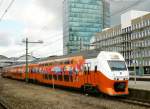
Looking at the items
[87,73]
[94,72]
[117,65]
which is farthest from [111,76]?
[87,73]

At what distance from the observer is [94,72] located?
2731 centimetres

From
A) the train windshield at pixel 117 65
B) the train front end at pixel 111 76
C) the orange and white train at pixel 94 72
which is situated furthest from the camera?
the train windshield at pixel 117 65

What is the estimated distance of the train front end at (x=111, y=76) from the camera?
25.4m

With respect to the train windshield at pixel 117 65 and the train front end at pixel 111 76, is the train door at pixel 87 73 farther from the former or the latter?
the train windshield at pixel 117 65

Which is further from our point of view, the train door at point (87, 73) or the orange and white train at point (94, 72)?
the train door at point (87, 73)

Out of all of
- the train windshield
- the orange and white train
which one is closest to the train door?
the orange and white train

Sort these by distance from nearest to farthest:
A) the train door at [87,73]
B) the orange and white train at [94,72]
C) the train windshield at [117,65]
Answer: the orange and white train at [94,72], the train windshield at [117,65], the train door at [87,73]

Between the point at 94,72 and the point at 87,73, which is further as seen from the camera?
the point at 87,73

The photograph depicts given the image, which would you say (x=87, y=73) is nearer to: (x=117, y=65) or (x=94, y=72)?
(x=94, y=72)

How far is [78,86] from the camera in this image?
100 feet

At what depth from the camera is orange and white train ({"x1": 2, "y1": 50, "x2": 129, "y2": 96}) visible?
25.6 m

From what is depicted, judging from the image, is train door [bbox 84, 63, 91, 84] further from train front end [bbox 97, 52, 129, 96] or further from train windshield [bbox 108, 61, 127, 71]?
train windshield [bbox 108, 61, 127, 71]

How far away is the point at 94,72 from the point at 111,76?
2238mm

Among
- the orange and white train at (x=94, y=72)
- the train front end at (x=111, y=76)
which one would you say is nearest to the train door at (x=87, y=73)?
the orange and white train at (x=94, y=72)
